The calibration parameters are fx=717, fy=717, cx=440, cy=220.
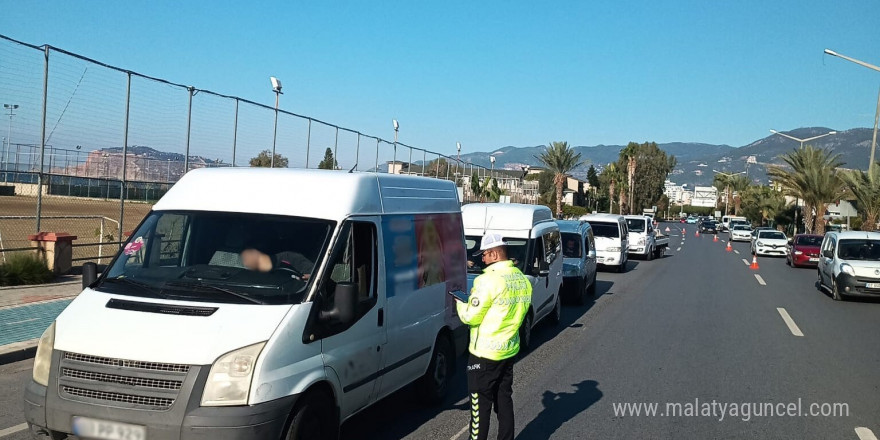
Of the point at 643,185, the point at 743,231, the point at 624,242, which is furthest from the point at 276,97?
the point at 643,185

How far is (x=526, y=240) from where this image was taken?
11797 mm

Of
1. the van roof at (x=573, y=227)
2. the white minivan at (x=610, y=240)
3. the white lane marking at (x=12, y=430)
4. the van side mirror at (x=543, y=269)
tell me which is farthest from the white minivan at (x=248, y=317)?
the white minivan at (x=610, y=240)

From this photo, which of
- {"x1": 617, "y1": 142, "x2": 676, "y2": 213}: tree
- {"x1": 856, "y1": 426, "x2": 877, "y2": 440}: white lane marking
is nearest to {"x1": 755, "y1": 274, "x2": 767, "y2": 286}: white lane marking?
{"x1": 856, "y1": 426, "x2": 877, "y2": 440}: white lane marking

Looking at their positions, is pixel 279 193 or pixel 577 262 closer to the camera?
pixel 279 193

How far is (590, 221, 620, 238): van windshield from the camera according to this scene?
24.7 m

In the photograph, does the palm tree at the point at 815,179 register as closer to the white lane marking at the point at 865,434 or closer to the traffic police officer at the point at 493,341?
the white lane marking at the point at 865,434

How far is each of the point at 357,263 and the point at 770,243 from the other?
35.8 metres

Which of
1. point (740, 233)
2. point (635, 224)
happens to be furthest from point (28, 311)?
point (740, 233)

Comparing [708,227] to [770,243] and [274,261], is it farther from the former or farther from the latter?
[274,261]

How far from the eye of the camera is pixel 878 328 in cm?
1331

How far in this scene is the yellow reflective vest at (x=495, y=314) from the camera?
17.7ft

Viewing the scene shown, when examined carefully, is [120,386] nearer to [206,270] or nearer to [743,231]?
[206,270]

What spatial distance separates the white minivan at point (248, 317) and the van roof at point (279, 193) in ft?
0.04

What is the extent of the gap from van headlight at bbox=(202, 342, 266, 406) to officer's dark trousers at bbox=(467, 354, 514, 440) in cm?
173
